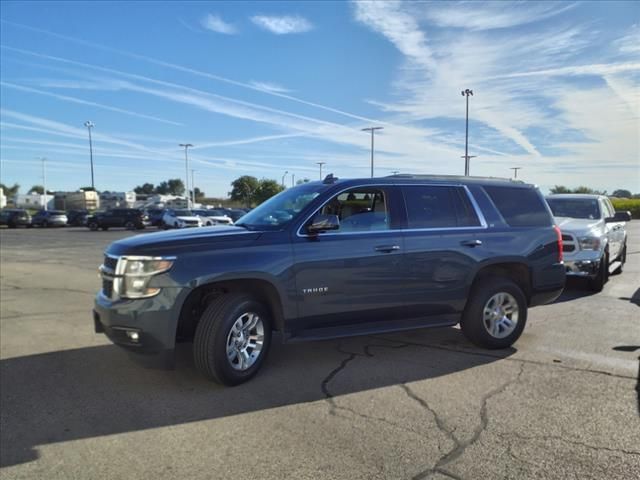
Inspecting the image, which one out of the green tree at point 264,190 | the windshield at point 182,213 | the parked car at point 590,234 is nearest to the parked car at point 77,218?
the windshield at point 182,213

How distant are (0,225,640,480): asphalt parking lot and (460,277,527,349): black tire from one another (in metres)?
0.16

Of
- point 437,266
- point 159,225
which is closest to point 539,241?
point 437,266

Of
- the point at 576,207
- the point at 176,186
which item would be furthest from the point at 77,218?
the point at 176,186

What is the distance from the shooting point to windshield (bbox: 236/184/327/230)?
5176 mm

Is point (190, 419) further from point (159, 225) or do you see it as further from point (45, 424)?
point (159, 225)

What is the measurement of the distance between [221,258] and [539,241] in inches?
153

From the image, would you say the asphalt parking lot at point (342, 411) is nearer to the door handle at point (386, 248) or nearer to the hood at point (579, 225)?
the door handle at point (386, 248)

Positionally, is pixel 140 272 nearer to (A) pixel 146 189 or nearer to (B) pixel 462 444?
(B) pixel 462 444

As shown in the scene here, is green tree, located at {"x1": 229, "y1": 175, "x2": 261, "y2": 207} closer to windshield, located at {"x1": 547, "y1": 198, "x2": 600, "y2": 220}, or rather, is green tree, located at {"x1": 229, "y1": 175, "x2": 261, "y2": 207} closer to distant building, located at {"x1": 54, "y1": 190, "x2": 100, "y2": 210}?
windshield, located at {"x1": 547, "y1": 198, "x2": 600, "y2": 220}

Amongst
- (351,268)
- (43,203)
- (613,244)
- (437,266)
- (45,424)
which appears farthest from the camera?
(43,203)

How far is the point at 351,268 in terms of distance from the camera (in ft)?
16.8

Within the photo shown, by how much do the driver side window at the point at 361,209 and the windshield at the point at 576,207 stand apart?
6.95 metres

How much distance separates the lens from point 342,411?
4148 millimetres

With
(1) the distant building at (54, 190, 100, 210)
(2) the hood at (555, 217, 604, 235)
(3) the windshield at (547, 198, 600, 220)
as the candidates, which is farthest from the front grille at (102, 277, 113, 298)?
(1) the distant building at (54, 190, 100, 210)
